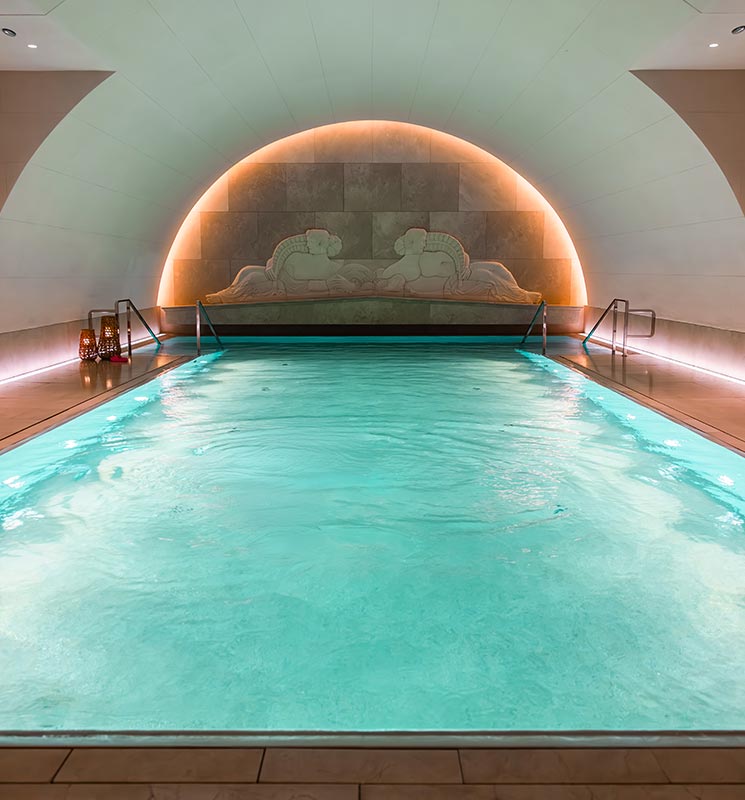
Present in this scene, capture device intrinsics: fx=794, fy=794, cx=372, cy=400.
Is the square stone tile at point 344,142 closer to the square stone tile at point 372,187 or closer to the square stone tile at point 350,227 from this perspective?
the square stone tile at point 372,187

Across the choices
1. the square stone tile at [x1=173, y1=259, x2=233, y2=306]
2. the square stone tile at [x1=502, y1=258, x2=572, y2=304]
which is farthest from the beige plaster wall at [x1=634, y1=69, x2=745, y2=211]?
the square stone tile at [x1=173, y1=259, x2=233, y2=306]

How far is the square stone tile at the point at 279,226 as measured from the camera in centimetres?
1566

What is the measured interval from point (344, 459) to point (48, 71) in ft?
16.5

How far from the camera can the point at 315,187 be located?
1557cm

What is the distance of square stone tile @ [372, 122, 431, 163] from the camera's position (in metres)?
15.4

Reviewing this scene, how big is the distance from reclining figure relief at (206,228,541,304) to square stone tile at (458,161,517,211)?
82 cm

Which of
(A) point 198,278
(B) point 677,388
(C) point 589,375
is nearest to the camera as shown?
(B) point 677,388

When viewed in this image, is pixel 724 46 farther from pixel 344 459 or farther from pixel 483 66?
pixel 344 459
